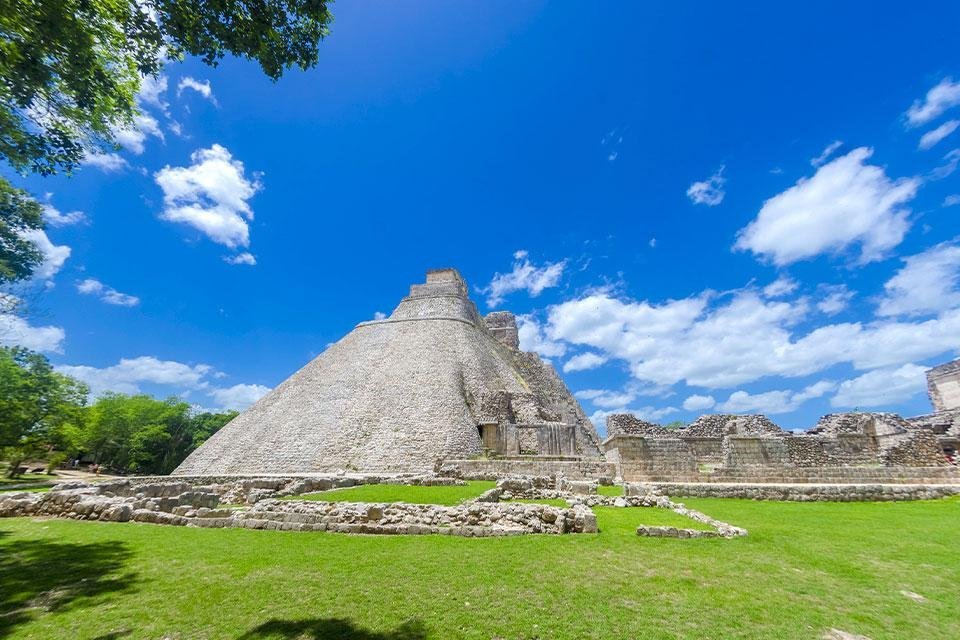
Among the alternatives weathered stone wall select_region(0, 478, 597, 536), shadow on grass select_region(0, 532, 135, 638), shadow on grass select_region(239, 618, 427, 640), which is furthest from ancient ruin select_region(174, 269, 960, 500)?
shadow on grass select_region(0, 532, 135, 638)

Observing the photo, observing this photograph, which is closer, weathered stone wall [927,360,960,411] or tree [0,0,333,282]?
tree [0,0,333,282]

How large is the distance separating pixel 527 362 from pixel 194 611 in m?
42.1

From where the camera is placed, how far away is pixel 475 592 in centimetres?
431

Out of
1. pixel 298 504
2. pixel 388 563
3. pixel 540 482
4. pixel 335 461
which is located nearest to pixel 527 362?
pixel 335 461

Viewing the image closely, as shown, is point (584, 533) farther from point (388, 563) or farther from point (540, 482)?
point (540, 482)

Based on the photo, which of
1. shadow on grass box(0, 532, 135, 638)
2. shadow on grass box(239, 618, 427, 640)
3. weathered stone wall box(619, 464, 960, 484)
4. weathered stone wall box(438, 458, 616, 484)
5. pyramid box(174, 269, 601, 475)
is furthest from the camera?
pyramid box(174, 269, 601, 475)

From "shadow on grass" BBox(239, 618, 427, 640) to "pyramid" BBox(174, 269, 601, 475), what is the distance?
18.4 metres

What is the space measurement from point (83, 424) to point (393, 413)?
33118 millimetres

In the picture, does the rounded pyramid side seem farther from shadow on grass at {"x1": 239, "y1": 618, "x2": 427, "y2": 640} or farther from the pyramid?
shadow on grass at {"x1": 239, "y1": 618, "x2": 427, "y2": 640}

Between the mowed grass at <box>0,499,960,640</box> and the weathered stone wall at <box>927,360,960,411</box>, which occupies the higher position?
the weathered stone wall at <box>927,360,960,411</box>

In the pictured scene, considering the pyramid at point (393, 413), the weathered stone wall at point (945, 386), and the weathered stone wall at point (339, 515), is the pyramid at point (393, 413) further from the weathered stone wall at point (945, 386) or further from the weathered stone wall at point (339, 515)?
the weathered stone wall at point (945, 386)

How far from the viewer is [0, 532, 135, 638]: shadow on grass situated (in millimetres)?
4273

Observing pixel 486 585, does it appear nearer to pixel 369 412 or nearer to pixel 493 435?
pixel 493 435

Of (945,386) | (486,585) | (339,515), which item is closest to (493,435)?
(339,515)
